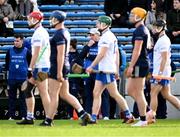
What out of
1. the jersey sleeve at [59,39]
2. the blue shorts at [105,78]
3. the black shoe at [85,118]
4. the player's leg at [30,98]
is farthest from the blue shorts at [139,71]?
the player's leg at [30,98]

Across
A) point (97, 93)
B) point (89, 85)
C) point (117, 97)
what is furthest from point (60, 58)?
point (89, 85)

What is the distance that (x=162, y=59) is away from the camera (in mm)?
20875

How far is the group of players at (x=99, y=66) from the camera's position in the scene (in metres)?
19.6

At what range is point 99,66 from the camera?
2089 cm

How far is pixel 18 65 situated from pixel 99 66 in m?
4.26

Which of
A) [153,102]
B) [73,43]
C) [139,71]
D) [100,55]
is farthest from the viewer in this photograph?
[73,43]

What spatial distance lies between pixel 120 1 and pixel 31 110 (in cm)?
845

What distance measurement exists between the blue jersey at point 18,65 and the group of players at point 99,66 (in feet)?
12.5

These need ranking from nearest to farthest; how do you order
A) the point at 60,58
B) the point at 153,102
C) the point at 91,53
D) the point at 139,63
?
the point at 60,58
the point at 139,63
the point at 153,102
the point at 91,53

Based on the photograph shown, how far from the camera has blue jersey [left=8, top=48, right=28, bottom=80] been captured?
80.4ft

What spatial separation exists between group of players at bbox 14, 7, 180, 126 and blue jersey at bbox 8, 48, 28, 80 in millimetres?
3810

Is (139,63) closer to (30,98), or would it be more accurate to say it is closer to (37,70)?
(37,70)

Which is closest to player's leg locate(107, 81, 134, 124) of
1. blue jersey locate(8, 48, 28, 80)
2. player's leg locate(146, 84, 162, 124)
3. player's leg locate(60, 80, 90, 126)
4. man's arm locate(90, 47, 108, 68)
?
player's leg locate(146, 84, 162, 124)

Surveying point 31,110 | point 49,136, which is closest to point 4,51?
point 31,110
